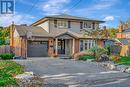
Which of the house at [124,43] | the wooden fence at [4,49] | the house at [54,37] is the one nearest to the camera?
the wooden fence at [4,49]

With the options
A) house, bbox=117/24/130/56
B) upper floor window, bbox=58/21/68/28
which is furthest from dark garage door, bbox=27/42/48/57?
house, bbox=117/24/130/56

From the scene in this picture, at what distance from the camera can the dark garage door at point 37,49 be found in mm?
35906

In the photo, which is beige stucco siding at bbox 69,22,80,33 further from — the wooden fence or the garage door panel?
the wooden fence

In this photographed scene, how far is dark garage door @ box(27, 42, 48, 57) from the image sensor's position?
1414 inches

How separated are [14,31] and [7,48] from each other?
408 cm

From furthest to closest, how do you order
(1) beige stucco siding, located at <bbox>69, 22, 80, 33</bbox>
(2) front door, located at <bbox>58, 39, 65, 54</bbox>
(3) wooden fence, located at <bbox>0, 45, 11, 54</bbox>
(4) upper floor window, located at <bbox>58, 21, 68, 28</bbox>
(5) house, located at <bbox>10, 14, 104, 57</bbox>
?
(1) beige stucco siding, located at <bbox>69, 22, 80, 33</bbox> → (2) front door, located at <bbox>58, 39, 65, 54</bbox> → (4) upper floor window, located at <bbox>58, 21, 68, 28</bbox> → (5) house, located at <bbox>10, 14, 104, 57</bbox> → (3) wooden fence, located at <bbox>0, 45, 11, 54</bbox>

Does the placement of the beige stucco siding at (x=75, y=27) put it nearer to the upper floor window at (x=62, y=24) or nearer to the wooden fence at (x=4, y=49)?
the upper floor window at (x=62, y=24)

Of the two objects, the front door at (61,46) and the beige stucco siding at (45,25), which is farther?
the front door at (61,46)

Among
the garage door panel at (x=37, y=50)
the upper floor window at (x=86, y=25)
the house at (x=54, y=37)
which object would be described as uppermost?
the upper floor window at (x=86, y=25)

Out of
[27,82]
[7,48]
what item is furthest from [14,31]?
[27,82]

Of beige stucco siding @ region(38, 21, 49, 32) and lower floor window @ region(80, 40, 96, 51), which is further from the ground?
beige stucco siding @ region(38, 21, 49, 32)

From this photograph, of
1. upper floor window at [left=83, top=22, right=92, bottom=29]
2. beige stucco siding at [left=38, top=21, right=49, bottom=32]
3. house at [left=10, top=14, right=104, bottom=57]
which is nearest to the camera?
house at [left=10, top=14, right=104, bottom=57]

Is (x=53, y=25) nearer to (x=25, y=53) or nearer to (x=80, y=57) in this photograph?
(x=25, y=53)

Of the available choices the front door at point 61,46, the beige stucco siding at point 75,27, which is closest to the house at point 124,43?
the beige stucco siding at point 75,27
